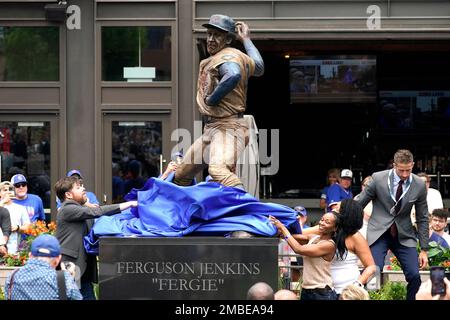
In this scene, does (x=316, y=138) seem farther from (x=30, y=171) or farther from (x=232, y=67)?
(x=232, y=67)

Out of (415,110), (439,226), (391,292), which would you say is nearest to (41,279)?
(391,292)

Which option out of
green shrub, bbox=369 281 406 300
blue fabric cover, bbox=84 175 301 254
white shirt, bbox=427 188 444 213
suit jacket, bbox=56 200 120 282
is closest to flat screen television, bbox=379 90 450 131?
white shirt, bbox=427 188 444 213

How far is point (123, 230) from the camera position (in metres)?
11.0

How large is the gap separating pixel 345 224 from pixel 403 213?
150 centimetres

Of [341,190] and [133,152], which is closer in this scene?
[341,190]

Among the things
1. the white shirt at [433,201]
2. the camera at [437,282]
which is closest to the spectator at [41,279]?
the camera at [437,282]

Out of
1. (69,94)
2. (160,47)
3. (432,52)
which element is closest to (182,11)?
(160,47)

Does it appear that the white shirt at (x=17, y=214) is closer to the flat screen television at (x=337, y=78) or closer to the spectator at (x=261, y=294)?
the spectator at (x=261, y=294)

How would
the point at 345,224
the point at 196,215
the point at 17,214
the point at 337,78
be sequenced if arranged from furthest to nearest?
1. the point at 337,78
2. the point at 17,214
3. the point at 196,215
4. the point at 345,224

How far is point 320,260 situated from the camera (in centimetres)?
1036

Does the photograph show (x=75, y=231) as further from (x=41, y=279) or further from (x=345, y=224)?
(x=345, y=224)

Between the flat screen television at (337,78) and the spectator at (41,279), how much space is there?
1316cm

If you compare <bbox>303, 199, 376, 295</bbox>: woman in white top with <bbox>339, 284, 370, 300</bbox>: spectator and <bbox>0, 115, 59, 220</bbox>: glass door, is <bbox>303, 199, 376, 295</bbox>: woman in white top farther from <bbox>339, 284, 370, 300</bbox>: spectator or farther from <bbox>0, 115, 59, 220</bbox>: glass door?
<bbox>0, 115, 59, 220</bbox>: glass door

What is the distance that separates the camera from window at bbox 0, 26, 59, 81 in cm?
1928
